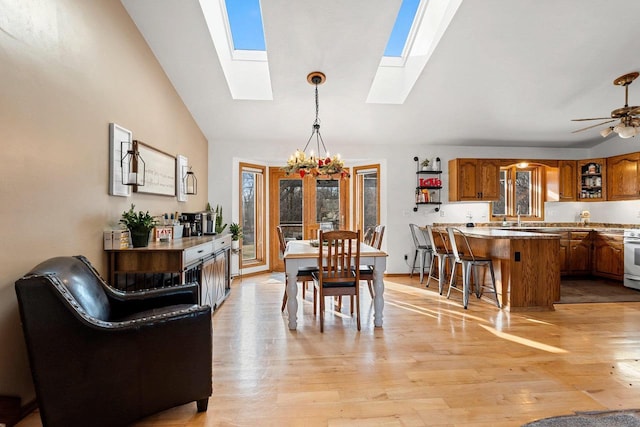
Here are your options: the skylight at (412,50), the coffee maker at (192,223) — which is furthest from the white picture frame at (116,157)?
the skylight at (412,50)

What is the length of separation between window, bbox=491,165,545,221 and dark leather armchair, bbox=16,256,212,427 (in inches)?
229

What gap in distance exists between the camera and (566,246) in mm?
5191

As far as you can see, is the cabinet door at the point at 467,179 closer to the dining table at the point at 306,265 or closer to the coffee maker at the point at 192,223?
the dining table at the point at 306,265

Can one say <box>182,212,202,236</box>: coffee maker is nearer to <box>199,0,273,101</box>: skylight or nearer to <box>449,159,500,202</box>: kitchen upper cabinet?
<box>199,0,273,101</box>: skylight

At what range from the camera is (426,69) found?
3.70 meters

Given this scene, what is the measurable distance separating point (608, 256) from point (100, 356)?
6.76m

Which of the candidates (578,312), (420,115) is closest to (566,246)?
(578,312)

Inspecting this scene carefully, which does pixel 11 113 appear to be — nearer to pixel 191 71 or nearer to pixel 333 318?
pixel 191 71

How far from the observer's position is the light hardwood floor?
1772 mm

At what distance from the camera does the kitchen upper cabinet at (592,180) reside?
5.33 m

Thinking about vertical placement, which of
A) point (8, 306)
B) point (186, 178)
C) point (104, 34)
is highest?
point (104, 34)

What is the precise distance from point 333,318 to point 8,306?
8.46ft

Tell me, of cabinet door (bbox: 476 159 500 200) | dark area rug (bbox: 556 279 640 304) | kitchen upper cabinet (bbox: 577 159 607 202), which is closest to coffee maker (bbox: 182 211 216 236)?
cabinet door (bbox: 476 159 500 200)

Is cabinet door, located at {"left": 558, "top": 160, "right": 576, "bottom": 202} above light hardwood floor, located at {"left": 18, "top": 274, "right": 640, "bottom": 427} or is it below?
above
